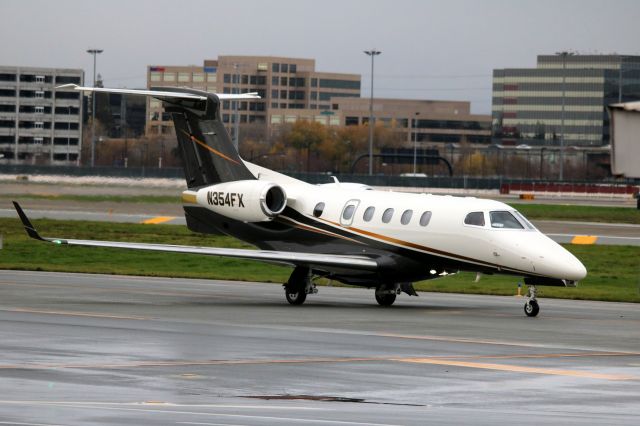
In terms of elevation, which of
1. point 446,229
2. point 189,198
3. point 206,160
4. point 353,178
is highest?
point 206,160

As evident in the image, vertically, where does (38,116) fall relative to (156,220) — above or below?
above

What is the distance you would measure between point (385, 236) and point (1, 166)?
92.2 meters

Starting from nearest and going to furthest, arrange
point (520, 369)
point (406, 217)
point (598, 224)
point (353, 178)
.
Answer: point (520, 369) → point (406, 217) → point (598, 224) → point (353, 178)

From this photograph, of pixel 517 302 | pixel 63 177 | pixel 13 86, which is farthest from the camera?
pixel 13 86

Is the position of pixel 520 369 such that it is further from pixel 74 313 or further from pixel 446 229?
pixel 74 313

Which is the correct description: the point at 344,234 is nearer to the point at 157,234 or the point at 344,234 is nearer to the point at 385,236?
the point at 385,236

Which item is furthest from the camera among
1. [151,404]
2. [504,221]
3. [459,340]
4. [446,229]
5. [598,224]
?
→ [598,224]

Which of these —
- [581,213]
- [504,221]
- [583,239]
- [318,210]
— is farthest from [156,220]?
[504,221]

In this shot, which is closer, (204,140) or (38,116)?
(204,140)

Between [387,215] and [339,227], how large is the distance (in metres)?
1.39

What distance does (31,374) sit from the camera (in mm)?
18156

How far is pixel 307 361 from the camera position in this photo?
2039 centimetres

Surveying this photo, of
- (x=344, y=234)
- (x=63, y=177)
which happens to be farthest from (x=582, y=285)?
(x=63, y=177)

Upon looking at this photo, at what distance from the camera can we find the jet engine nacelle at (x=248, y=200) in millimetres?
33438
